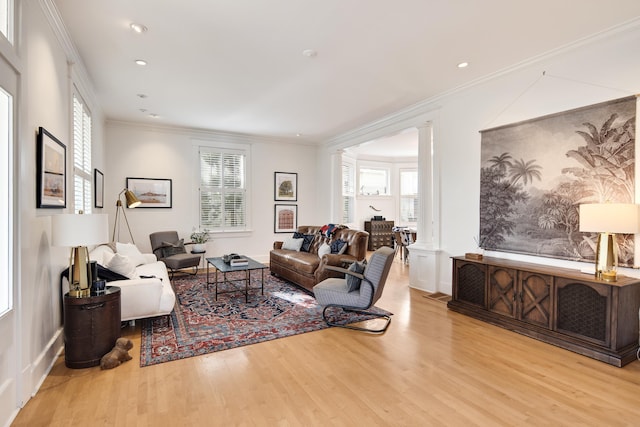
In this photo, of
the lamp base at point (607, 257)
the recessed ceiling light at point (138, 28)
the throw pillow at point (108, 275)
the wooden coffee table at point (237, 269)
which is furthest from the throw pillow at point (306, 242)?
the lamp base at point (607, 257)

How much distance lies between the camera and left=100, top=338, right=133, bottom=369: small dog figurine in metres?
2.74

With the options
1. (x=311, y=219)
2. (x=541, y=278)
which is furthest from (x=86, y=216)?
(x=311, y=219)

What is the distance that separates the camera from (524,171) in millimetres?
3896

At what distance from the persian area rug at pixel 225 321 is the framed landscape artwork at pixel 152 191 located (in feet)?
7.53

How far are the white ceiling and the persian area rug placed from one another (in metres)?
3.00

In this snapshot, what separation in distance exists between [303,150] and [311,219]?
1.79 metres

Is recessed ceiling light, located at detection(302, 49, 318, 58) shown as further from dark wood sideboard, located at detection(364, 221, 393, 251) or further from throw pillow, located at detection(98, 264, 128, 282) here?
dark wood sideboard, located at detection(364, 221, 393, 251)

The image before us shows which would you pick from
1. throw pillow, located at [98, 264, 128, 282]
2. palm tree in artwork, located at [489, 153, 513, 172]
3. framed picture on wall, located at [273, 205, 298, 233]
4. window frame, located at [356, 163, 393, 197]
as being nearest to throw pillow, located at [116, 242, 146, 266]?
throw pillow, located at [98, 264, 128, 282]

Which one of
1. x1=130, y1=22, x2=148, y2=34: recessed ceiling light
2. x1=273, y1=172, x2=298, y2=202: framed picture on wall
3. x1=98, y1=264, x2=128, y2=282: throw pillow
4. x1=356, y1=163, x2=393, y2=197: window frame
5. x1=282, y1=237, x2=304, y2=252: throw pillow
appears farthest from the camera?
x1=356, y1=163, x2=393, y2=197: window frame

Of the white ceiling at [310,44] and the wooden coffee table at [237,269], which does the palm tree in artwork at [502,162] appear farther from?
the wooden coffee table at [237,269]

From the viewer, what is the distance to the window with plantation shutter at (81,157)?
3824 millimetres

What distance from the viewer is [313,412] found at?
2.18 meters

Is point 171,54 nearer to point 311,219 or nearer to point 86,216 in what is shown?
point 86,216

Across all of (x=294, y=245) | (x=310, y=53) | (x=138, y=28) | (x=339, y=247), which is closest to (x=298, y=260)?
(x=339, y=247)
